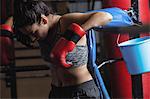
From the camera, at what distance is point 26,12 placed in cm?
143

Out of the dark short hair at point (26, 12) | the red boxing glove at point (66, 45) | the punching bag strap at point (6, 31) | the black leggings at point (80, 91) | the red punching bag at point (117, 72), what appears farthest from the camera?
the red punching bag at point (117, 72)

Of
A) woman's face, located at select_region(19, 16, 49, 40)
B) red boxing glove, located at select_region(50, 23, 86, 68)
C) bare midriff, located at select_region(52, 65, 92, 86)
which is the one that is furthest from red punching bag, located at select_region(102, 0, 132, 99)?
red boxing glove, located at select_region(50, 23, 86, 68)

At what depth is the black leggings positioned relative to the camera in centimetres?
156

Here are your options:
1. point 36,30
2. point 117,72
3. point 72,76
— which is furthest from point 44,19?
point 117,72

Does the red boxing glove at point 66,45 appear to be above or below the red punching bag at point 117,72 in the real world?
above

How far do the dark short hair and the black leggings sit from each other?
1.25ft

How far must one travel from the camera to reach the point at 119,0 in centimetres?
203

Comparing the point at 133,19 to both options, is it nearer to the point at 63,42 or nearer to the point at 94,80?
the point at 94,80

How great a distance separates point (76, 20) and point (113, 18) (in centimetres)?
17

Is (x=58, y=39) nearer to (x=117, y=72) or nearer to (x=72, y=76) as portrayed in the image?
(x=72, y=76)

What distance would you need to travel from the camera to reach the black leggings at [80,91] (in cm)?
156

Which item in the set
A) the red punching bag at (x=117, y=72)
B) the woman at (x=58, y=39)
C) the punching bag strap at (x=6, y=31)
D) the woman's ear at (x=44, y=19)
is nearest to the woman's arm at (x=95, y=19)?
the woman at (x=58, y=39)

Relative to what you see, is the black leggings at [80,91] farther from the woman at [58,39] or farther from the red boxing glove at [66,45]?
the red boxing glove at [66,45]

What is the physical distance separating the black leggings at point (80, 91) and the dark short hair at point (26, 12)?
0.38 m
